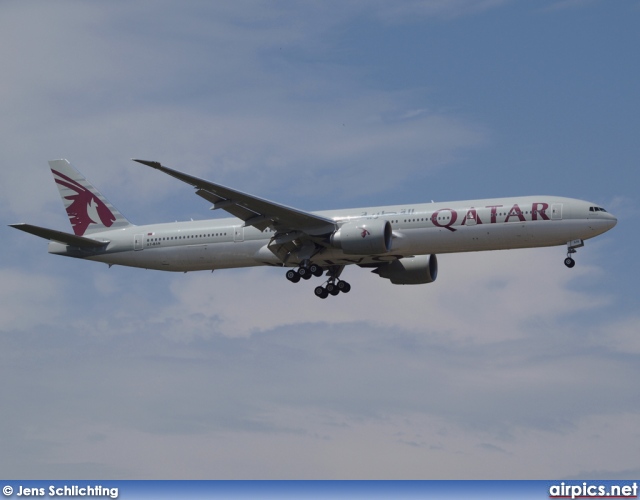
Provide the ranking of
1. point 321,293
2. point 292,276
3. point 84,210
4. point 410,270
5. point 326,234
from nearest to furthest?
1. point 326,234
2. point 292,276
3. point 321,293
4. point 410,270
5. point 84,210

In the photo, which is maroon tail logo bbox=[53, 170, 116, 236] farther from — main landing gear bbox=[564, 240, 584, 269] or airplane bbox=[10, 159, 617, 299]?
main landing gear bbox=[564, 240, 584, 269]

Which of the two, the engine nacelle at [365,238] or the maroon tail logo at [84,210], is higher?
the maroon tail logo at [84,210]

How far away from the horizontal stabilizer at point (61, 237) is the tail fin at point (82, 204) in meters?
1.90

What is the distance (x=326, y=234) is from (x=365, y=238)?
2.70m

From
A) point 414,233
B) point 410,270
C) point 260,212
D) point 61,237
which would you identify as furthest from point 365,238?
point 61,237

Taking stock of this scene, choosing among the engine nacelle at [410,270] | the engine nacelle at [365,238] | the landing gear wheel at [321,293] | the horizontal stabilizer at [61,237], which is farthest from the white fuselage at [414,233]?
the engine nacelle at [410,270]

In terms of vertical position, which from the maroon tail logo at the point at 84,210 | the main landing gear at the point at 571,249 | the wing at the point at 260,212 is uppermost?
the maroon tail logo at the point at 84,210

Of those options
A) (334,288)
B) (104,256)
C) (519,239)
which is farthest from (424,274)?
(104,256)

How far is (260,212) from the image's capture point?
57.0 meters

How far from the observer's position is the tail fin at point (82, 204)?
65000 millimetres

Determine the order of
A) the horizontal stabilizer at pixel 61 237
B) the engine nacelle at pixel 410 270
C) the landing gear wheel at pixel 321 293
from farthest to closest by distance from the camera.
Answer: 1. the engine nacelle at pixel 410 270
2. the landing gear wheel at pixel 321 293
3. the horizontal stabilizer at pixel 61 237

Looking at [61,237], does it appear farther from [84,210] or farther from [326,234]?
[326,234]

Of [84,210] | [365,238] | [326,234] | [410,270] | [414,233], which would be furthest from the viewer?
[84,210]

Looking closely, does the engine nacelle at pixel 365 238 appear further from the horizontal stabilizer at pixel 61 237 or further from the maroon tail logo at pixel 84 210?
the maroon tail logo at pixel 84 210
